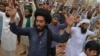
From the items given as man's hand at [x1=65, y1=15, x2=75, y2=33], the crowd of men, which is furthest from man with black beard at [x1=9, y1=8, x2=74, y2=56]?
man's hand at [x1=65, y1=15, x2=75, y2=33]

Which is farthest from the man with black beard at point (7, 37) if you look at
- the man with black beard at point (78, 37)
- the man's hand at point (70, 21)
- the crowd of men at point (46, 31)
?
the man's hand at point (70, 21)

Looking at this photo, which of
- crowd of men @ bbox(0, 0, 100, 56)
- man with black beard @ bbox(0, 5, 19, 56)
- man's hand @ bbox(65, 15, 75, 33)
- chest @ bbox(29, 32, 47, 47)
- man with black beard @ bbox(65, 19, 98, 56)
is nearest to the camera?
man's hand @ bbox(65, 15, 75, 33)

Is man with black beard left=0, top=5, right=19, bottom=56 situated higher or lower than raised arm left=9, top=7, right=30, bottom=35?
lower

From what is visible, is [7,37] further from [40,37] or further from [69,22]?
[69,22]

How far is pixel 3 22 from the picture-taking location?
23.5ft

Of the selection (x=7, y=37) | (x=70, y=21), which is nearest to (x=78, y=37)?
(x=7, y=37)

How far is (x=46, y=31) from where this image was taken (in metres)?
4.96

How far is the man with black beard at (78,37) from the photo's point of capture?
701 cm

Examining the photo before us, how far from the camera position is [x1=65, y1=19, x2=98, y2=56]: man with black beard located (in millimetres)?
7008

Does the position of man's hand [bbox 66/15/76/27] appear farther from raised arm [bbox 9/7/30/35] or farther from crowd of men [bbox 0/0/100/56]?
raised arm [bbox 9/7/30/35]

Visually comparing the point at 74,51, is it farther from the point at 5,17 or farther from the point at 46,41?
the point at 46,41

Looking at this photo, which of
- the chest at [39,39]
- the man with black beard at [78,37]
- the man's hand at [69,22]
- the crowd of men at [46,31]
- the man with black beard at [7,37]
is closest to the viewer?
the man's hand at [69,22]

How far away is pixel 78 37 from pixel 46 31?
7.23 ft

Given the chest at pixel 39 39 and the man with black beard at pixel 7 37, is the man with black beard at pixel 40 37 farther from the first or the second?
the man with black beard at pixel 7 37
